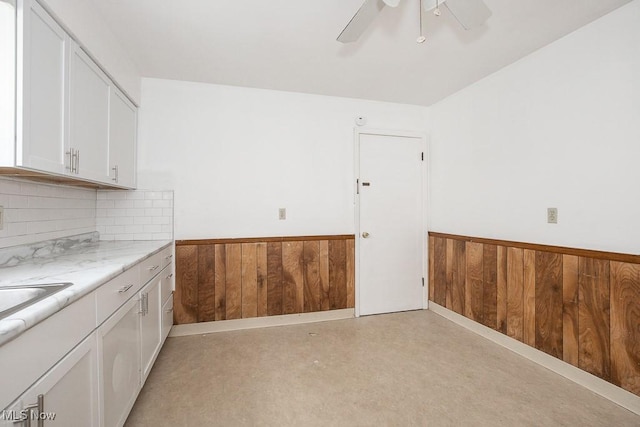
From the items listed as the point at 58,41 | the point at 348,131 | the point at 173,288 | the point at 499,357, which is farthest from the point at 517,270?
the point at 58,41

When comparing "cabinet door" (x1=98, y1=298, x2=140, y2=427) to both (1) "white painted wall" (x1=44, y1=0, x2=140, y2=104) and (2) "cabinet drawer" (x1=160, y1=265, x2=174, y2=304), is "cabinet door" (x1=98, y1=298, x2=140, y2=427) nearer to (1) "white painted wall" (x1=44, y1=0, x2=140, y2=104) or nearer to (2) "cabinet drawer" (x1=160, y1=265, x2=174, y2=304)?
(2) "cabinet drawer" (x1=160, y1=265, x2=174, y2=304)

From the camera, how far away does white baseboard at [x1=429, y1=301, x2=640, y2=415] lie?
174 centimetres

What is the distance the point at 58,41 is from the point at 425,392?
114 inches

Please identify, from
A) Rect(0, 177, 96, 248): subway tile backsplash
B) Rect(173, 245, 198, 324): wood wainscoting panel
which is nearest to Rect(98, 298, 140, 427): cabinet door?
Rect(0, 177, 96, 248): subway tile backsplash

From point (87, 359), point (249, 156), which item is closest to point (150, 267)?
point (87, 359)

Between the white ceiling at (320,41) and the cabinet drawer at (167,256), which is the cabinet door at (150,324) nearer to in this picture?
the cabinet drawer at (167,256)

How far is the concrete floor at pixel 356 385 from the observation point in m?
1.67

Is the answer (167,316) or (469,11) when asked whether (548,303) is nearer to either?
(469,11)

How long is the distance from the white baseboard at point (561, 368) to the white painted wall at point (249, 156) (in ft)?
5.21

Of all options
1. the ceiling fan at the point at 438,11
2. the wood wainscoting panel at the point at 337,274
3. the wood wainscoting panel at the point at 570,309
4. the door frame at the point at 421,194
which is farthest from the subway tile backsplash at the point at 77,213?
the wood wainscoting panel at the point at 570,309

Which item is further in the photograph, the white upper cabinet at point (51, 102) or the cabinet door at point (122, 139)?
the cabinet door at point (122, 139)

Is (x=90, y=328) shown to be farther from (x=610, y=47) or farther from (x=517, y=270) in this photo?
(x=610, y=47)

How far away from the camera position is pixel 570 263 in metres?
2.02

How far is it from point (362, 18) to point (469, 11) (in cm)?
57
